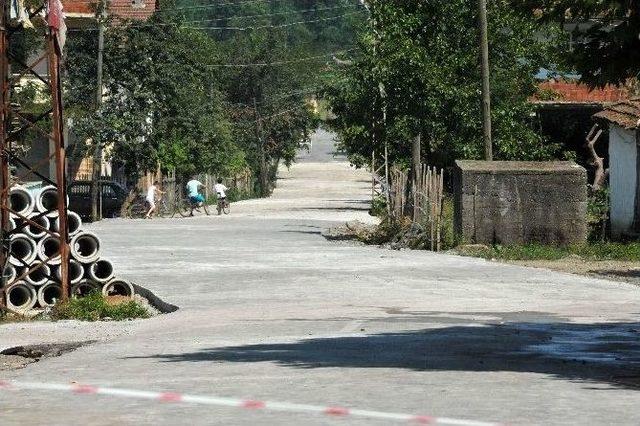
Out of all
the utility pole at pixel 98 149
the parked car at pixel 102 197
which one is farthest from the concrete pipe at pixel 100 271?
the parked car at pixel 102 197

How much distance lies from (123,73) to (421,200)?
2821 cm

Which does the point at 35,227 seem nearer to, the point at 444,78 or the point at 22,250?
the point at 22,250

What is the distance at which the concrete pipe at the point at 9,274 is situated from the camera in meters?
23.3

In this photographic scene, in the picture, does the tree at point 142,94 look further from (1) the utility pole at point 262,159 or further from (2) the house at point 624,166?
(1) the utility pole at point 262,159

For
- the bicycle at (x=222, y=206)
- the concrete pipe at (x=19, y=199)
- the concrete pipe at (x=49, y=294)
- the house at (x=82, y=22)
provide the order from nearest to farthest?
the concrete pipe at (x=49, y=294) < the concrete pipe at (x=19, y=199) < the house at (x=82, y=22) < the bicycle at (x=222, y=206)

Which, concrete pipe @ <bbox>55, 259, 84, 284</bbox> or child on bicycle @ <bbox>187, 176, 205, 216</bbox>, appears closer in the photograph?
concrete pipe @ <bbox>55, 259, 84, 284</bbox>

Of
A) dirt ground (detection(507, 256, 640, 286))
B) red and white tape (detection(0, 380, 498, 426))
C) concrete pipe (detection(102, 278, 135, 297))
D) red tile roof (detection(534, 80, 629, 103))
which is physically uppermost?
red tile roof (detection(534, 80, 629, 103))

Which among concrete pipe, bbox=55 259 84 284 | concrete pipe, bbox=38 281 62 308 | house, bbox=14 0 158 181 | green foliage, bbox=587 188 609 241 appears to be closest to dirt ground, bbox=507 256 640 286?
green foliage, bbox=587 188 609 241

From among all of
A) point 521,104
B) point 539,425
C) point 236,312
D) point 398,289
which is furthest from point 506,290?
point 521,104

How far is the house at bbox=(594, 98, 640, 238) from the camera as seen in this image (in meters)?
36.7

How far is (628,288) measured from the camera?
25.1 m

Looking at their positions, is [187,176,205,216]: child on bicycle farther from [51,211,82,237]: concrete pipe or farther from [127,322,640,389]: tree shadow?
[127,322,640,389]: tree shadow

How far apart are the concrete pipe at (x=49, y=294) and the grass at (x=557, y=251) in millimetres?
12093

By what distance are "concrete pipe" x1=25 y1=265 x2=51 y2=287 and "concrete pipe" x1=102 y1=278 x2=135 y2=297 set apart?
33.3 inches
